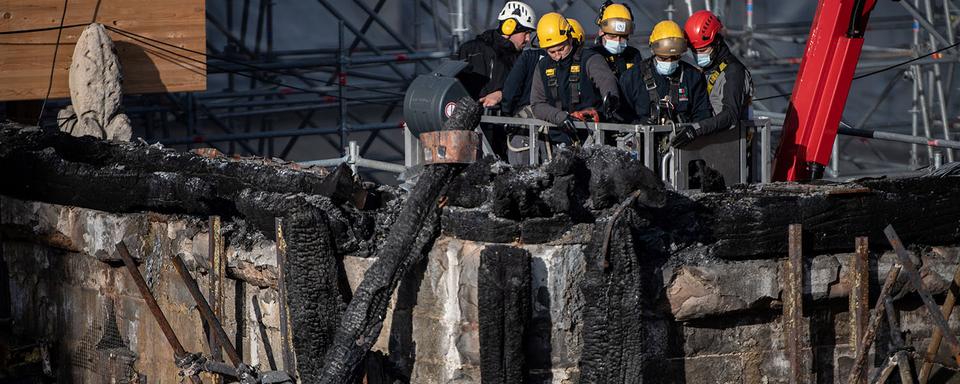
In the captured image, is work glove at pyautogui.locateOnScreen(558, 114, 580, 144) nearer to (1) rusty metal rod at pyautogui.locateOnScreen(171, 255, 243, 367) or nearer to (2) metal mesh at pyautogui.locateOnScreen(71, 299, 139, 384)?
(1) rusty metal rod at pyautogui.locateOnScreen(171, 255, 243, 367)

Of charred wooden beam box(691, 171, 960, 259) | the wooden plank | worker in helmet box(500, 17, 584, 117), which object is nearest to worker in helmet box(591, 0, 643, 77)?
worker in helmet box(500, 17, 584, 117)

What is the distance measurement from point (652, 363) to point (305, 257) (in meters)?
1.54

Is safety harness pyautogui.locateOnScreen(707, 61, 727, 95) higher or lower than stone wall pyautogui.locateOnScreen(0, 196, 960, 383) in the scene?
higher

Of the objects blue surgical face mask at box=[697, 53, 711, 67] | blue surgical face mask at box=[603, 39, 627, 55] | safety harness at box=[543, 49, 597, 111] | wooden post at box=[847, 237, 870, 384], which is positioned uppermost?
blue surgical face mask at box=[603, 39, 627, 55]

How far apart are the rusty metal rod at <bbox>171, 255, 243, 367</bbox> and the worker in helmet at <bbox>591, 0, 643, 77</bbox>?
3391 mm

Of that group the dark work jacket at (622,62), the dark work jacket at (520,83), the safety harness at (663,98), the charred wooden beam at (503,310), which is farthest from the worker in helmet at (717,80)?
the charred wooden beam at (503,310)

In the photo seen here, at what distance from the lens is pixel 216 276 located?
724 cm

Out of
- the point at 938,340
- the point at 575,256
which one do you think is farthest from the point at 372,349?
the point at 938,340

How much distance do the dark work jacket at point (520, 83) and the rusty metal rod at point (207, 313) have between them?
3.02m

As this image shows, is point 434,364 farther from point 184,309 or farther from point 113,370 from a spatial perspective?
point 113,370

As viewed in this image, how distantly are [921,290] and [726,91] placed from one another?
2632 mm

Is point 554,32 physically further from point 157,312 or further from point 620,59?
point 157,312

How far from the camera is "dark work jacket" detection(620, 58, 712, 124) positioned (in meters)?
8.84

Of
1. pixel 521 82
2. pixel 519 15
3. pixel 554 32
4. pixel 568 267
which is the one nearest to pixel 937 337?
pixel 568 267
